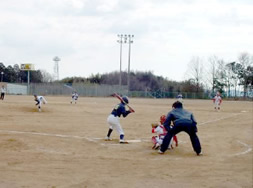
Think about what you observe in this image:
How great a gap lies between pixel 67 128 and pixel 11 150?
6.45 metres

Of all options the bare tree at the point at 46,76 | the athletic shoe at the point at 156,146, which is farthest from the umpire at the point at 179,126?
the bare tree at the point at 46,76

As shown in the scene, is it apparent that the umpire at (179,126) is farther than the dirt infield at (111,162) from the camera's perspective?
Yes

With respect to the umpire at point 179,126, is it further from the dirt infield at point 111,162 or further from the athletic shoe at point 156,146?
the athletic shoe at point 156,146

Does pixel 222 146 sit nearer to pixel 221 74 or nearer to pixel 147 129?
pixel 147 129

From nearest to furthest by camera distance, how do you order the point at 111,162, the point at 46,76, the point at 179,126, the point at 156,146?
Result: the point at 111,162 < the point at 179,126 < the point at 156,146 < the point at 46,76

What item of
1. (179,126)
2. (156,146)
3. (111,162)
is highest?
(179,126)

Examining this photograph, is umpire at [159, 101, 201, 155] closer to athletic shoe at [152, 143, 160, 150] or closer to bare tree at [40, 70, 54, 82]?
athletic shoe at [152, 143, 160, 150]

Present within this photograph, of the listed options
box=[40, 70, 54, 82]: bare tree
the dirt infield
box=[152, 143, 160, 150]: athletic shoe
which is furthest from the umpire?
box=[40, 70, 54, 82]: bare tree

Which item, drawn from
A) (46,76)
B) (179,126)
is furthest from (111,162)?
(46,76)

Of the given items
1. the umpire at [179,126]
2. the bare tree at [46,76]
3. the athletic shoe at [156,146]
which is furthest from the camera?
the bare tree at [46,76]

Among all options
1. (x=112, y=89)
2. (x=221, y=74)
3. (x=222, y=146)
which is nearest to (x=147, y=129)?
(x=222, y=146)

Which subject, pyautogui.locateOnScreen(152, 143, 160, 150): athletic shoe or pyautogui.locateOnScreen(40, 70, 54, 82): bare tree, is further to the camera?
pyautogui.locateOnScreen(40, 70, 54, 82): bare tree

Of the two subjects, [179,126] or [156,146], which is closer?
[179,126]

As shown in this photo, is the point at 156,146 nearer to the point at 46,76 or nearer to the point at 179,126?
the point at 179,126
